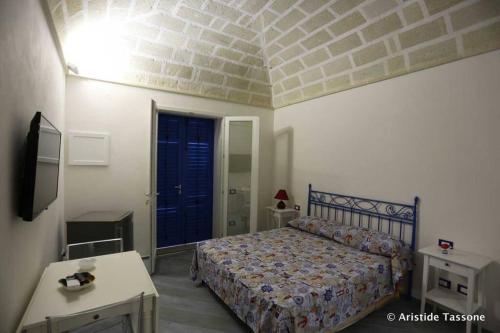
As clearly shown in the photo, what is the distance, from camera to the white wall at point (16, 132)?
1008 millimetres

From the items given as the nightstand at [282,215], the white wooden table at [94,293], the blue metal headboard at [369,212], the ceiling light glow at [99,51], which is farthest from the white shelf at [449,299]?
the ceiling light glow at [99,51]

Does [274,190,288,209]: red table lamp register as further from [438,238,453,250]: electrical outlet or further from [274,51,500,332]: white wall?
[438,238,453,250]: electrical outlet

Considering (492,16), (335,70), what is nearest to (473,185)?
(492,16)

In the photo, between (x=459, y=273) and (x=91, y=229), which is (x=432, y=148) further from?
(x=91, y=229)

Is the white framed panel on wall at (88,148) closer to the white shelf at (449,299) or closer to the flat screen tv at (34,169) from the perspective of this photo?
the flat screen tv at (34,169)

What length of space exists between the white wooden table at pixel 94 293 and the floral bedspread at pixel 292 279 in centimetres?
76

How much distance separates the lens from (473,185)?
7.57 feet

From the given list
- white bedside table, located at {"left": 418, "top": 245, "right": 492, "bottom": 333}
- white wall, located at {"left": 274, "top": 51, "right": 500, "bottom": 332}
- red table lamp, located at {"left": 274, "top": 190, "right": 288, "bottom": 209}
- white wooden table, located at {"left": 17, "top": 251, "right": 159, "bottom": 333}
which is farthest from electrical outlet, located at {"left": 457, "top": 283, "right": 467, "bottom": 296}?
white wooden table, located at {"left": 17, "top": 251, "right": 159, "bottom": 333}

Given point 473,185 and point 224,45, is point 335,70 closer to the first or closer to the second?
point 224,45

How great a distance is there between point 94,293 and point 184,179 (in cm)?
275

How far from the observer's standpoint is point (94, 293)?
145 centimetres

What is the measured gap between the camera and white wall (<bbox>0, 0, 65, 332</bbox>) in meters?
1.01

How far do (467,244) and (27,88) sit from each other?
3522 millimetres

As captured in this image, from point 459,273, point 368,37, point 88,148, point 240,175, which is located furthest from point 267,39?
point 459,273
